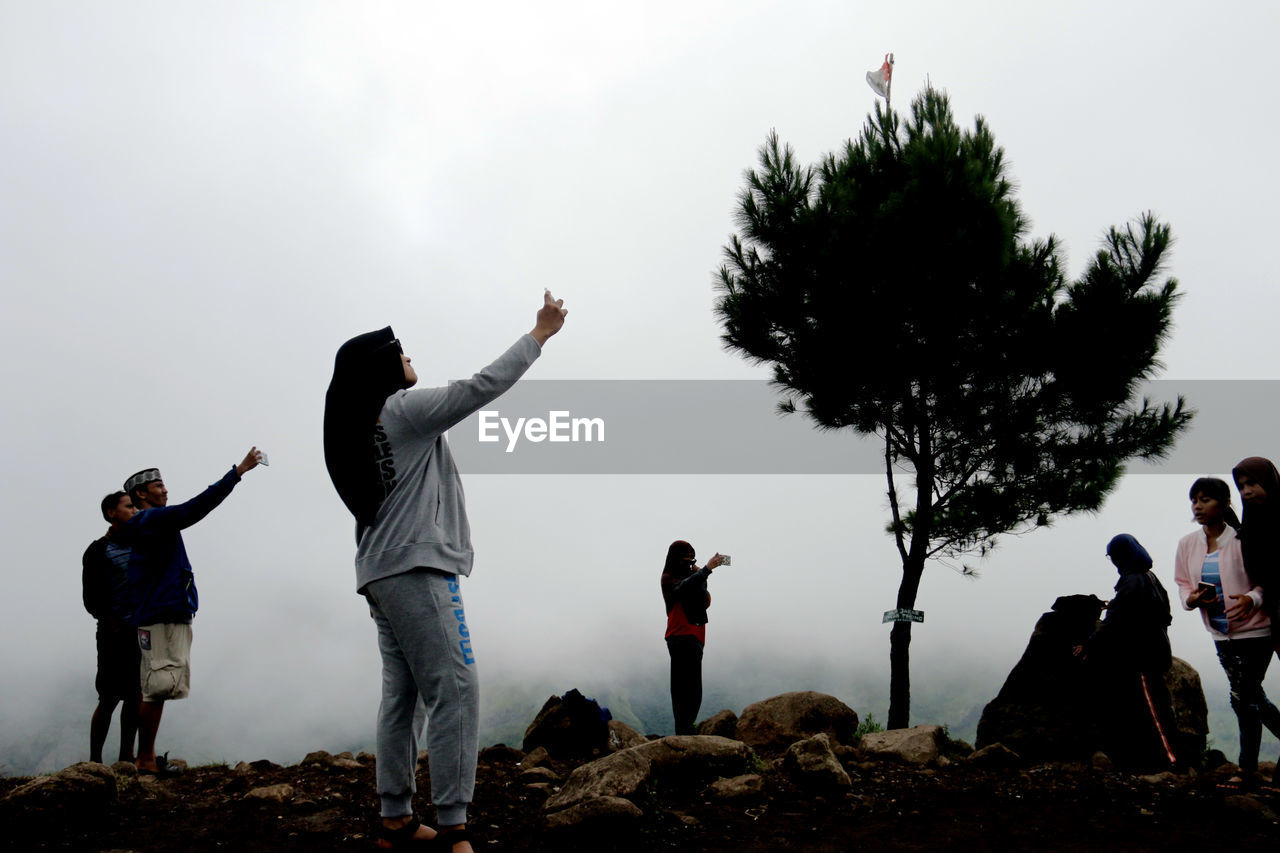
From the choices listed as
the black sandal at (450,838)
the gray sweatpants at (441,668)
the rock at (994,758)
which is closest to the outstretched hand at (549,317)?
the gray sweatpants at (441,668)

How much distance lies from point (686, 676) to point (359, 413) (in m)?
4.57

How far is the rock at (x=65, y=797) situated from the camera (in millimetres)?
3525

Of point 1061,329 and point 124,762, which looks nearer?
point 124,762

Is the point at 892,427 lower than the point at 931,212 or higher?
lower

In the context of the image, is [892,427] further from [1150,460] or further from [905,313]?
[1150,460]

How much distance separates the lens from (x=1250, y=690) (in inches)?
179

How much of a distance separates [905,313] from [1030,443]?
1.98m

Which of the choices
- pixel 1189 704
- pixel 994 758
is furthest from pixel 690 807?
pixel 1189 704

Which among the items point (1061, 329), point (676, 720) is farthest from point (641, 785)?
point (1061, 329)

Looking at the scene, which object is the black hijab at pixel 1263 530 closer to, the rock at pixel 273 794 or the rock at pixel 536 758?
the rock at pixel 536 758

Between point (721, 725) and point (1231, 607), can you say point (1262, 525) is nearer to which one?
point (1231, 607)

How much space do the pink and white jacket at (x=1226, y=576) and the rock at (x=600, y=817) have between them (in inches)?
126

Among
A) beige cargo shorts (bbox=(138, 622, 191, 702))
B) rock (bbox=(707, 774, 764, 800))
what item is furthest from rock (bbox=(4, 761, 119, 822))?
rock (bbox=(707, 774, 764, 800))

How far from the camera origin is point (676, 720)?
710 centimetres
